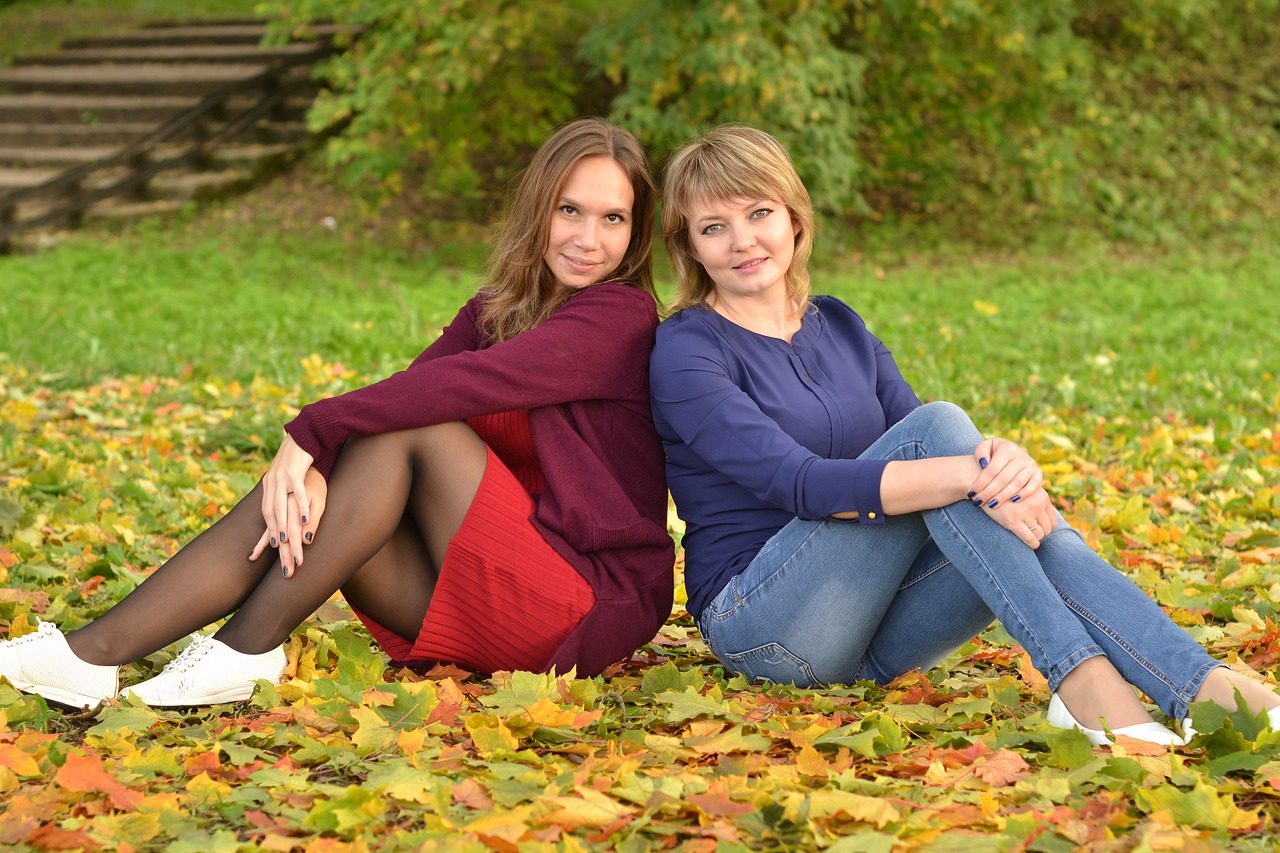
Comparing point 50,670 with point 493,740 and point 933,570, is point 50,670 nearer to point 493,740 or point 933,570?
point 493,740

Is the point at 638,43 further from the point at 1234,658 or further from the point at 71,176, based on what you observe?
the point at 1234,658

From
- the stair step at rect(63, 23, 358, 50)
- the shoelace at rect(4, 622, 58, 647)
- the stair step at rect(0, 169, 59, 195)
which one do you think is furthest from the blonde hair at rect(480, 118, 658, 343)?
the stair step at rect(63, 23, 358, 50)

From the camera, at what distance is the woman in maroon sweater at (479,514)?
104 inches

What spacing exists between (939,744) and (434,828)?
3.19 ft

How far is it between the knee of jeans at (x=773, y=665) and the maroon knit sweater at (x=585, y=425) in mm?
230

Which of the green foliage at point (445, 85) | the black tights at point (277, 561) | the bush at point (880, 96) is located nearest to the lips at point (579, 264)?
the black tights at point (277, 561)

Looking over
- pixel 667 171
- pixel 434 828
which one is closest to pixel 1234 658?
pixel 667 171

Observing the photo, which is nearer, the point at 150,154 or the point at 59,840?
the point at 59,840

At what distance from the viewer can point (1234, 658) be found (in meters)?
2.88

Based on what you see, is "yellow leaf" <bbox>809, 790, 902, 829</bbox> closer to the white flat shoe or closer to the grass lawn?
the grass lawn

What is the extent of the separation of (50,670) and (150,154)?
1055 cm

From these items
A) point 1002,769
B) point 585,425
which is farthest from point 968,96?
point 1002,769

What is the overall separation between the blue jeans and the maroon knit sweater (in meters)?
0.21

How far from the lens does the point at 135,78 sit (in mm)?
13086
